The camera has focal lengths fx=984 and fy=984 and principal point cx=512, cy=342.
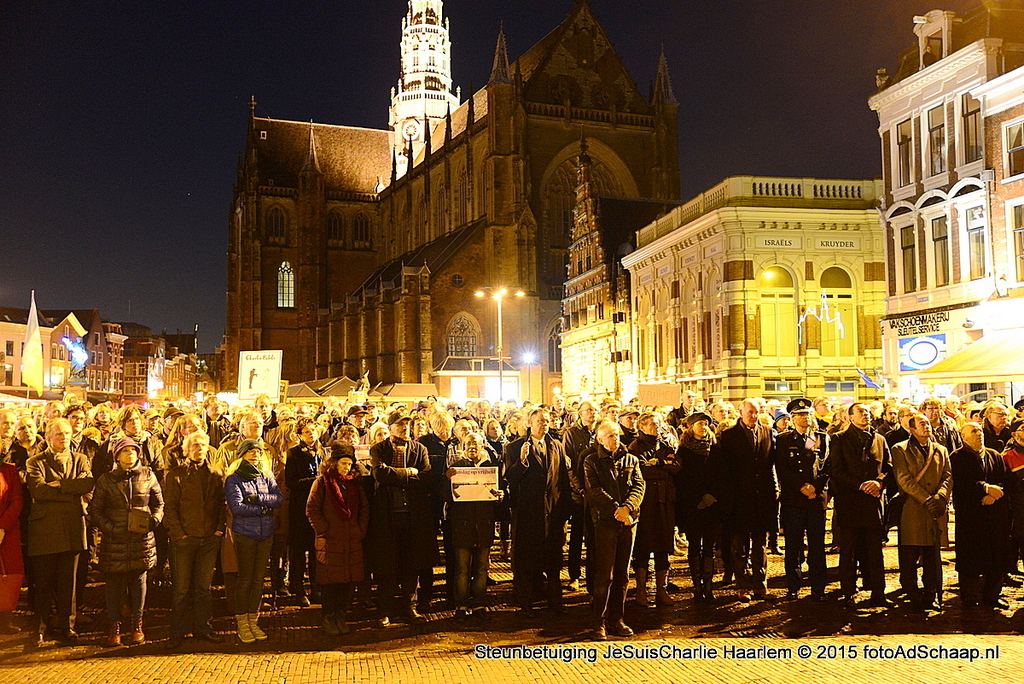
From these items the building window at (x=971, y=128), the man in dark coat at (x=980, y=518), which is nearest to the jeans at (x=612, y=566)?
the man in dark coat at (x=980, y=518)

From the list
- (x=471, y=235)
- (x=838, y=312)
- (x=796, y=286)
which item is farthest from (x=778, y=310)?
(x=471, y=235)

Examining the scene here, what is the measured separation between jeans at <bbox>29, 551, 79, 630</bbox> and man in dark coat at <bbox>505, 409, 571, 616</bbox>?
3.98 meters

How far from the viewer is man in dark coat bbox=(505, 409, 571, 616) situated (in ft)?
31.3

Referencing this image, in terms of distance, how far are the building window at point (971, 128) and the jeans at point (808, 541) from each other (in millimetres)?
13830

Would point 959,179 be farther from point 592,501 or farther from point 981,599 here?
point 592,501

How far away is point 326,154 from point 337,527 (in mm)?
76502

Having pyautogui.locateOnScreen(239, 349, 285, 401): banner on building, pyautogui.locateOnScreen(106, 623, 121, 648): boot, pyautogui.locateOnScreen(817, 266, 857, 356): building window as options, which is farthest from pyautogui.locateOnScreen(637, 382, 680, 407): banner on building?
pyautogui.locateOnScreen(106, 623, 121, 648): boot

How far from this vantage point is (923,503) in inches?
362

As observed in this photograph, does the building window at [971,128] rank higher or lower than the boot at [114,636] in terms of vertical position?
higher

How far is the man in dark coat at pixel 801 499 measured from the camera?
32.5 feet

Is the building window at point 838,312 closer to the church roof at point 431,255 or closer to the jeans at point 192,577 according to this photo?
the jeans at point 192,577

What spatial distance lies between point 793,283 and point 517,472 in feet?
72.3

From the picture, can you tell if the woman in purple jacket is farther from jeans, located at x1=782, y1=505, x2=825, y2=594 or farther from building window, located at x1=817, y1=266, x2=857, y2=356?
building window, located at x1=817, y1=266, x2=857, y2=356

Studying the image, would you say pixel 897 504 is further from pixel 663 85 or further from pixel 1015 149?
pixel 663 85
